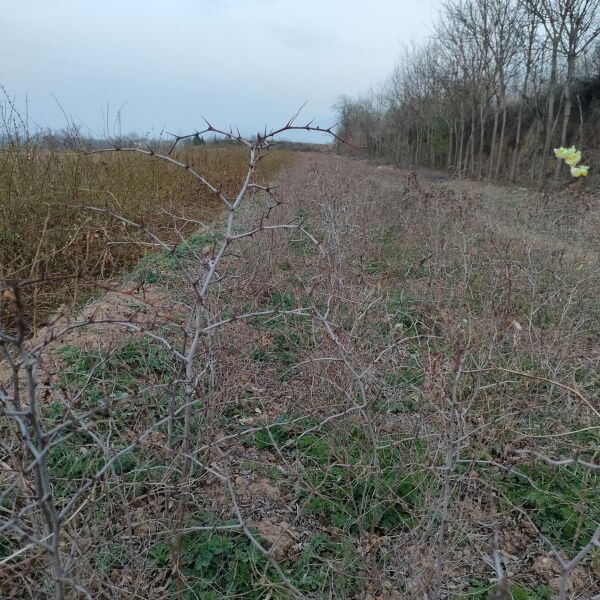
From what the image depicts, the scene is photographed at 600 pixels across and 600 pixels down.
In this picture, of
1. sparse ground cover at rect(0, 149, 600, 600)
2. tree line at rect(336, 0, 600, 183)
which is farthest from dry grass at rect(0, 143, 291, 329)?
tree line at rect(336, 0, 600, 183)

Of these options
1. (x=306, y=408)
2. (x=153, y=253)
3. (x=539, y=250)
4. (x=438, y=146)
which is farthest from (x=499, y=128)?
(x=306, y=408)

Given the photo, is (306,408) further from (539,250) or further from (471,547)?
(539,250)

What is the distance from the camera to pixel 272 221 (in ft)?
19.9

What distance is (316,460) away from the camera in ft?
8.93

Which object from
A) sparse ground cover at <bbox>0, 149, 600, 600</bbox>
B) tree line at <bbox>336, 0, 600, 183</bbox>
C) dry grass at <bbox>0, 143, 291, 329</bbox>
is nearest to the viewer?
sparse ground cover at <bbox>0, 149, 600, 600</bbox>

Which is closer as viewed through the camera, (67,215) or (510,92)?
(67,215)

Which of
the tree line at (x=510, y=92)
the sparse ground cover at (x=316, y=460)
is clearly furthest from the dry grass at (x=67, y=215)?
the tree line at (x=510, y=92)

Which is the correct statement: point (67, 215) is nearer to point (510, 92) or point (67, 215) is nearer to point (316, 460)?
point (316, 460)

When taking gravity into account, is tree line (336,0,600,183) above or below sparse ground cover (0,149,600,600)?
above

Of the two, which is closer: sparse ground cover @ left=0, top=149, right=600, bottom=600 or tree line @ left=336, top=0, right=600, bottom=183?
sparse ground cover @ left=0, top=149, right=600, bottom=600

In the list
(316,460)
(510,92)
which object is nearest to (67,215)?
(316,460)

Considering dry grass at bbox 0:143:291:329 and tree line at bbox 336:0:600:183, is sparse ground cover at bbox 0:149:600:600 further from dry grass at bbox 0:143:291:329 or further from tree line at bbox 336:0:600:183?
tree line at bbox 336:0:600:183

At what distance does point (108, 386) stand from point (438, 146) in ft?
100.0

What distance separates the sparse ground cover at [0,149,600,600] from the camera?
1813 millimetres
